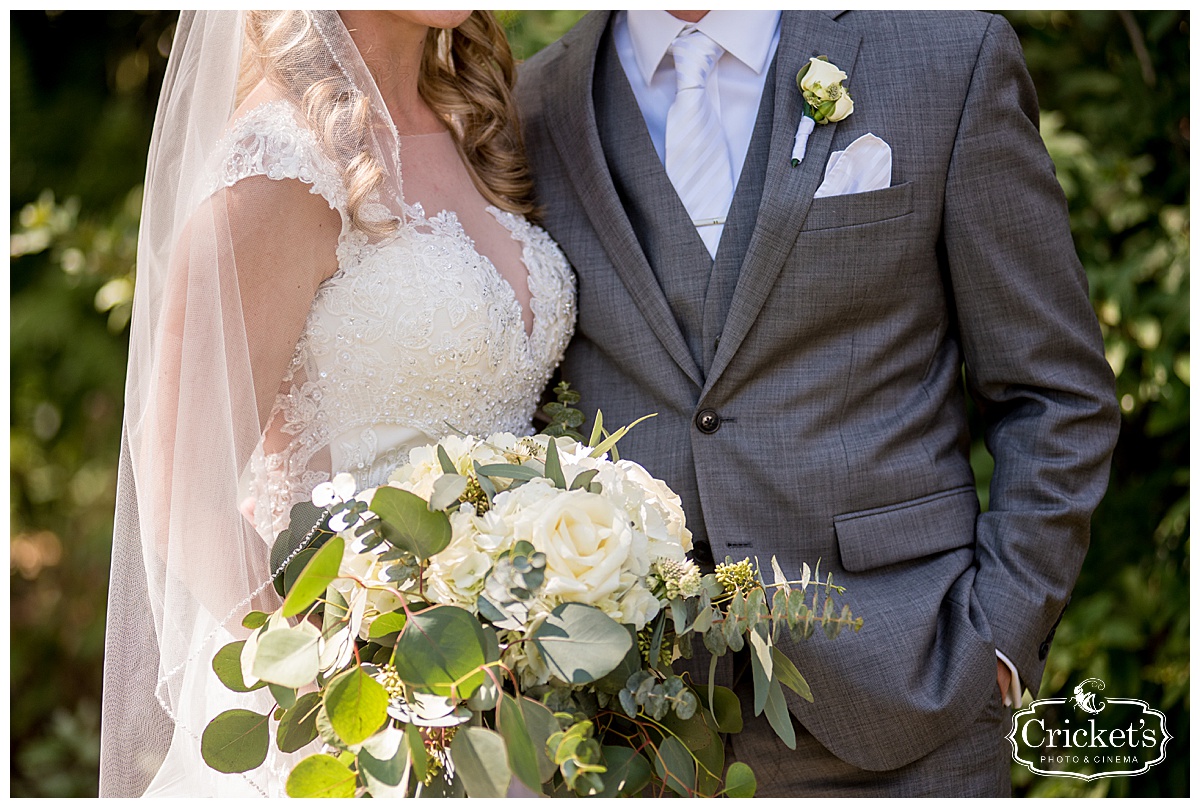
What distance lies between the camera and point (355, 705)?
114 centimetres

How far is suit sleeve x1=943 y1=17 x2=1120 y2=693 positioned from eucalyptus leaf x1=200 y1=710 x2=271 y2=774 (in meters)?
1.23

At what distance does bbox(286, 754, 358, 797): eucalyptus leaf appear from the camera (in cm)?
117

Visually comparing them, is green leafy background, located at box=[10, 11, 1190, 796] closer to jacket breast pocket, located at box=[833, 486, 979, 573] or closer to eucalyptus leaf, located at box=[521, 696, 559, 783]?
jacket breast pocket, located at box=[833, 486, 979, 573]

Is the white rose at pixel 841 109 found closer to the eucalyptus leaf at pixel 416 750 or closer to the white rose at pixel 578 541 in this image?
the white rose at pixel 578 541

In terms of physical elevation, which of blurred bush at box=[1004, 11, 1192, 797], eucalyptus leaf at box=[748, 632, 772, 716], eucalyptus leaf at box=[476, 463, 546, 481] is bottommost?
blurred bush at box=[1004, 11, 1192, 797]

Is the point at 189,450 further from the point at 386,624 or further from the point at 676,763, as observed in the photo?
the point at 676,763

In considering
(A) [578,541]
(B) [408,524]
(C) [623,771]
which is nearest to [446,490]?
(B) [408,524]

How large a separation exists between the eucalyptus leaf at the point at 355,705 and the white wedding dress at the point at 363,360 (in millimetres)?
450

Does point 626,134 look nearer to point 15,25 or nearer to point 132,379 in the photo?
point 132,379

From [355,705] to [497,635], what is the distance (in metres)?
0.17

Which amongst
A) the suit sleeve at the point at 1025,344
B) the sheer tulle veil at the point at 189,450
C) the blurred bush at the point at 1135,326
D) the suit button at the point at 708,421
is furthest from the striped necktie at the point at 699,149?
the blurred bush at the point at 1135,326

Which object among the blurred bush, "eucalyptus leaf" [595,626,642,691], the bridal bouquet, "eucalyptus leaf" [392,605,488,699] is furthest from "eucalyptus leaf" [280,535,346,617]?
the blurred bush

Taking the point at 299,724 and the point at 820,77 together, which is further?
the point at 820,77

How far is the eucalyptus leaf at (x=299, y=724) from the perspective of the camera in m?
1.24
